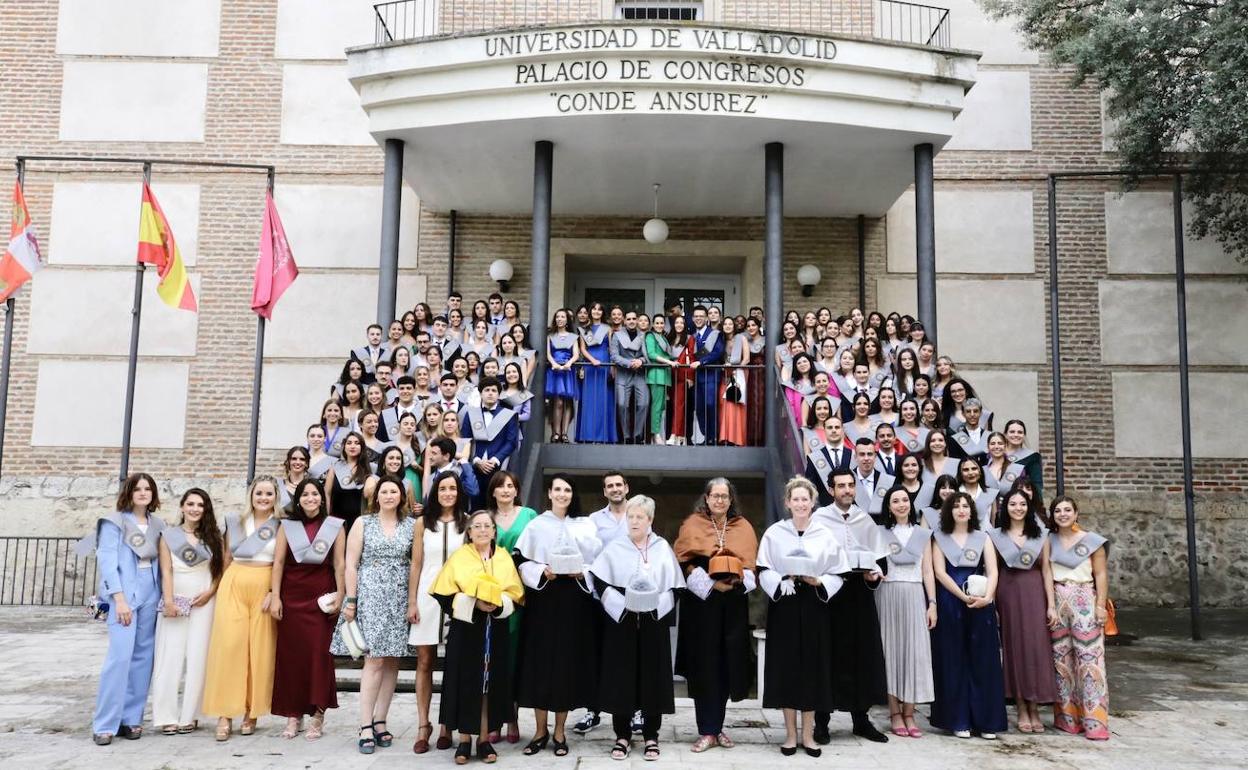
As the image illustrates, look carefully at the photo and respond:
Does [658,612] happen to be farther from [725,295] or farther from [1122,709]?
[725,295]

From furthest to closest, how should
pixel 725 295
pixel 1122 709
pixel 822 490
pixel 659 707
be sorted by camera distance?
1. pixel 725 295
2. pixel 822 490
3. pixel 1122 709
4. pixel 659 707

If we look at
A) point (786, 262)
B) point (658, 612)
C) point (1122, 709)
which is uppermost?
point (786, 262)

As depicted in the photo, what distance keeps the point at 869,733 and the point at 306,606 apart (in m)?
3.82

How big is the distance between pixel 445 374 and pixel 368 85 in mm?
3805

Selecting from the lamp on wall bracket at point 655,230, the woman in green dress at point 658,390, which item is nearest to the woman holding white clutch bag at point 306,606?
the woman in green dress at point 658,390

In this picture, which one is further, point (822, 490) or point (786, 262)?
point (786, 262)

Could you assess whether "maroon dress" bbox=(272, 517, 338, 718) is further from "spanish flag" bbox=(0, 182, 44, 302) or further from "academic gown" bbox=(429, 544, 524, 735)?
"spanish flag" bbox=(0, 182, 44, 302)

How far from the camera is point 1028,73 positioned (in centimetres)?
1435

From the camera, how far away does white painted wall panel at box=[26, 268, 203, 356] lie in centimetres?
1409

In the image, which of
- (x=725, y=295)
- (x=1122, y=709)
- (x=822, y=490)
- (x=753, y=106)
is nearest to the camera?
(x=1122, y=709)

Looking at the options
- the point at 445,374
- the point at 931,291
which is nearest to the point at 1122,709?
A: the point at 931,291

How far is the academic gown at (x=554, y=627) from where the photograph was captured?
616 centimetres

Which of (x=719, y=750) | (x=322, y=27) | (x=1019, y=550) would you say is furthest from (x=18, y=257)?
(x=1019, y=550)

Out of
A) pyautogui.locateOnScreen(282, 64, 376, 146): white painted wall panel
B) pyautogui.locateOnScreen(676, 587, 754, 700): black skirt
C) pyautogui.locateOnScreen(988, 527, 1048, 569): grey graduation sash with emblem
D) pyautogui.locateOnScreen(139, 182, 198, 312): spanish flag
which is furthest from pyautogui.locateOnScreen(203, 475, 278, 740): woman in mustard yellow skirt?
pyautogui.locateOnScreen(282, 64, 376, 146): white painted wall panel
